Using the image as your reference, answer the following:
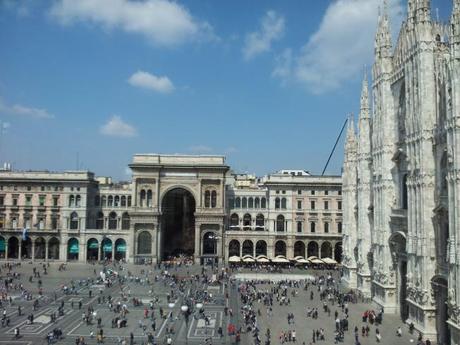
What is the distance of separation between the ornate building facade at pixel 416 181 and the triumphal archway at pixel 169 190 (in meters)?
31.8

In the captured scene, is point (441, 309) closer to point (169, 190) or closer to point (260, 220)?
point (260, 220)

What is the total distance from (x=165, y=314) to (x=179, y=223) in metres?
49.5

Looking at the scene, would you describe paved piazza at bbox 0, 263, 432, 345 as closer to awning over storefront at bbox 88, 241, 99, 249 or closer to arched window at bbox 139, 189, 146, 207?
awning over storefront at bbox 88, 241, 99, 249

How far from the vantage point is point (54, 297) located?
5138cm

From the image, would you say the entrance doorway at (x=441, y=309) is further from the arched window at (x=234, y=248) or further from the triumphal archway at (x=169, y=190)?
the arched window at (x=234, y=248)

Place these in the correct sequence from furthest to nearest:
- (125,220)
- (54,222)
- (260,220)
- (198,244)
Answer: (260,220)
(125,220)
(54,222)
(198,244)

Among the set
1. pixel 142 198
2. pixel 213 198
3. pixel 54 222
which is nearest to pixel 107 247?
pixel 54 222

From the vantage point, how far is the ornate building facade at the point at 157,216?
3182 inches

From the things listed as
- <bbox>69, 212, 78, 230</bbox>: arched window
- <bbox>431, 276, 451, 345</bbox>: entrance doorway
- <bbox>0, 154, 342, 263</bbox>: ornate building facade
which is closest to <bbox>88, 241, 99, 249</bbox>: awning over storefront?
<bbox>0, 154, 342, 263</bbox>: ornate building facade

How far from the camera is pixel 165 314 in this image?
148 ft

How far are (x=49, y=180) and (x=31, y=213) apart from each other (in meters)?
6.44

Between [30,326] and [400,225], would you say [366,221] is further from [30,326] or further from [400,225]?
[30,326]

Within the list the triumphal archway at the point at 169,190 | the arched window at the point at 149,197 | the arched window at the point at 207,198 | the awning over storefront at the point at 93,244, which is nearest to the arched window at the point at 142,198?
the triumphal archway at the point at 169,190

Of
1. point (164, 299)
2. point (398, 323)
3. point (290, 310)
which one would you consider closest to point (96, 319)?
point (164, 299)
